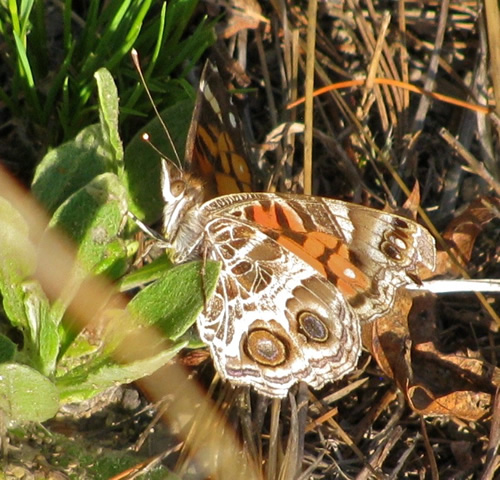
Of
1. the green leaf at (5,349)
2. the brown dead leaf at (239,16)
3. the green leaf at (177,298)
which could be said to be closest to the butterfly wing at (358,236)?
the green leaf at (177,298)

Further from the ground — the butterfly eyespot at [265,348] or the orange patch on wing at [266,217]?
the orange patch on wing at [266,217]

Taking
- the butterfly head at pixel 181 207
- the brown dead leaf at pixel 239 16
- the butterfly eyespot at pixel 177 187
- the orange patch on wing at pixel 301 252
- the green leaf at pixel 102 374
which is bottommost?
the orange patch on wing at pixel 301 252

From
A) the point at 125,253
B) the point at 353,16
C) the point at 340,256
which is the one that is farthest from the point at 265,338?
the point at 353,16

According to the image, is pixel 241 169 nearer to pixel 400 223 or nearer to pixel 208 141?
pixel 208 141

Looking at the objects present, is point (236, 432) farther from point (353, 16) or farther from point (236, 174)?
point (353, 16)

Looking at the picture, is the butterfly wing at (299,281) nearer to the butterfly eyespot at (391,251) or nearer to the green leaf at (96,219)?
the butterfly eyespot at (391,251)

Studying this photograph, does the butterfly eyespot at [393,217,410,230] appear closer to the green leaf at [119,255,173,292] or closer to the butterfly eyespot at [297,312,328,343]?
the butterfly eyespot at [297,312,328,343]

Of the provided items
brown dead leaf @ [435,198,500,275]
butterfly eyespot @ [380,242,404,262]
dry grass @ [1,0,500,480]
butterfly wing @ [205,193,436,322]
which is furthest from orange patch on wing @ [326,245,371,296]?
brown dead leaf @ [435,198,500,275]
